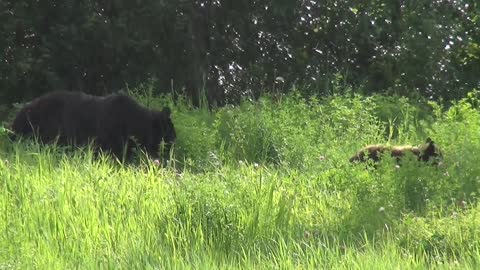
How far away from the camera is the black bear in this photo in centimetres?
839

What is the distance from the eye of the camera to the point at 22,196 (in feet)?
23.1

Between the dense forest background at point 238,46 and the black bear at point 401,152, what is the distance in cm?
464

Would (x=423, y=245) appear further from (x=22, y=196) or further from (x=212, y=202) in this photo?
(x=22, y=196)

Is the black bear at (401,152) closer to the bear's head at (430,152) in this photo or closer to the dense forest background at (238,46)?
the bear's head at (430,152)

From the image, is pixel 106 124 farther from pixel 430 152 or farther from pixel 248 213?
pixel 248 213

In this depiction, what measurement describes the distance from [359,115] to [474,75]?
5.48 meters

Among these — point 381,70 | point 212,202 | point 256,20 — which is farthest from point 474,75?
point 212,202

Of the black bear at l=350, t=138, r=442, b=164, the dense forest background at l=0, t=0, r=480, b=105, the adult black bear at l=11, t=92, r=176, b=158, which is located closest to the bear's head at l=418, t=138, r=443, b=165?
the black bear at l=350, t=138, r=442, b=164

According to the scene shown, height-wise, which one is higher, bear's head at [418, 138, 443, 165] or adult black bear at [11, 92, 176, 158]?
bear's head at [418, 138, 443, 165]

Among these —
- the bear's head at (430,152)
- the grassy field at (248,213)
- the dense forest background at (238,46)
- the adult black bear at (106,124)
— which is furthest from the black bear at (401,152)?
the dense forest background at (238,46)

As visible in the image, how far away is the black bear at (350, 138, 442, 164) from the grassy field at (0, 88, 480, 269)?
0.39 ft

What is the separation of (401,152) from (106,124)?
3.36 metres

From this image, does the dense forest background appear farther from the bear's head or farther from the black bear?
the bear's head

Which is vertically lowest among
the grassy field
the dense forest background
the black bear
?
the grassy field
